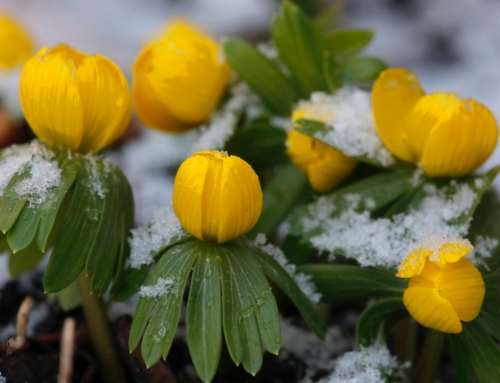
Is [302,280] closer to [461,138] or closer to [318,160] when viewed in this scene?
[318,160]

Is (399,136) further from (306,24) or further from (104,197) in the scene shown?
(104,197)

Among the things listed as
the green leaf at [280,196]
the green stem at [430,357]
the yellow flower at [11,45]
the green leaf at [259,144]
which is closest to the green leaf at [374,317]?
the green stem at [430,357]

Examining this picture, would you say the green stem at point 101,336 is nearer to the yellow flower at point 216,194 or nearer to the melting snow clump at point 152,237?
the melting snow clump at point 152,237

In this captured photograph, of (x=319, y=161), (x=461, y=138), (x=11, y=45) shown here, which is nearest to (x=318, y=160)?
(x=319, y=161)

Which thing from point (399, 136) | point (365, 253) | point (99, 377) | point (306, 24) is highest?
point (306, 24)

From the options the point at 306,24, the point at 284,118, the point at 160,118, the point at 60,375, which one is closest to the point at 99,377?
the point at 60,375

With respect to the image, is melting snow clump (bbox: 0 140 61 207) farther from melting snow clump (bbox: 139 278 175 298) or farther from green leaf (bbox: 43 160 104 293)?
melting snow clump (bbox: 139 278 175 298)
